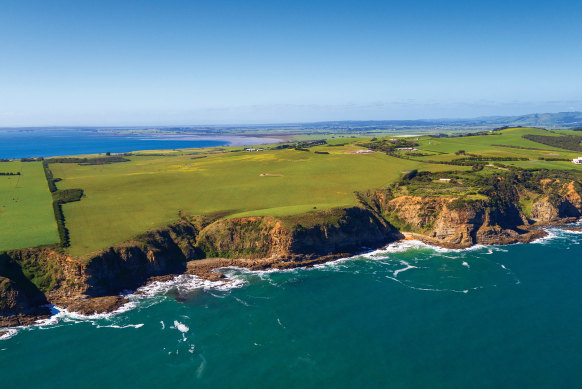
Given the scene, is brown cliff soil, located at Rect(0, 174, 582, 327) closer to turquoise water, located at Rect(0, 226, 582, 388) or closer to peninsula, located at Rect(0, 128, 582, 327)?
peninsula, located at Rect(0, 128, 582, 327)

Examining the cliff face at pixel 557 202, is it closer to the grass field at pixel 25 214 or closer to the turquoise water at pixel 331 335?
the turquoise water at pixel 331 335

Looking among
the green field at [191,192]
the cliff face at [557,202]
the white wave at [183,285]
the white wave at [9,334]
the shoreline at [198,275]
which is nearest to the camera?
the white wave at [9,334]

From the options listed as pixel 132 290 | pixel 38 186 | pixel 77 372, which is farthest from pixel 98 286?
pixel 38 186

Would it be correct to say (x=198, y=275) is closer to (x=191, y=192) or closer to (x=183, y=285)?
(x=183, y=285)

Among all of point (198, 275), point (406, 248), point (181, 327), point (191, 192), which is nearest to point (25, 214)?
point (191, 192)

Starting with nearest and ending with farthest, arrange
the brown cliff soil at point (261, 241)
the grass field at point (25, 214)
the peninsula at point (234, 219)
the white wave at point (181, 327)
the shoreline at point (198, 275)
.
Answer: the white wave at point (181, 327) < the shoreline at point (198, 275) < the brown cliff soil at point (261, 241) < the peninsula at point (234, 219) < the grass field at point (25, 214)

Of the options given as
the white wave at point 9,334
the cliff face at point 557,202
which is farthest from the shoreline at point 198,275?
the cliff face at point 557,202
